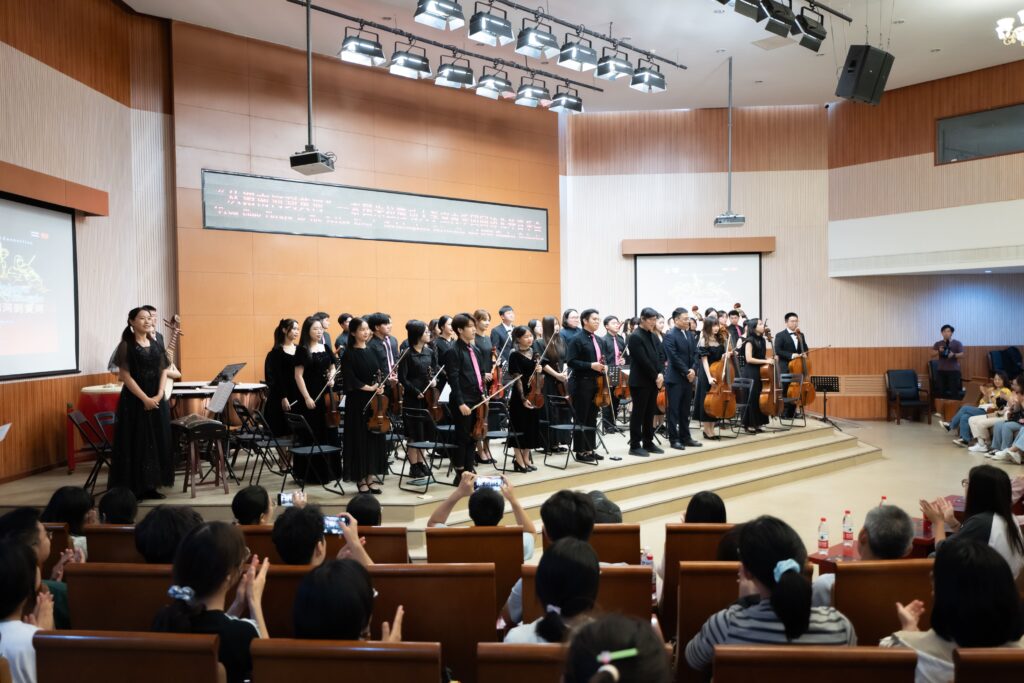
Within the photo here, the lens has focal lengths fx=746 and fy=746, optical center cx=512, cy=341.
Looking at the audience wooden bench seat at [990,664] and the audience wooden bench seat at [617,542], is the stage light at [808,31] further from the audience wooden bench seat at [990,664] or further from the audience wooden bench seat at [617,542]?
the audience wooden bench seat at [990,664]

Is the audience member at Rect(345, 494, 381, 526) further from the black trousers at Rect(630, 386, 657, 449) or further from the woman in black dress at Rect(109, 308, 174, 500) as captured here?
the black trousers at Rect(630, 386, 657, 449)

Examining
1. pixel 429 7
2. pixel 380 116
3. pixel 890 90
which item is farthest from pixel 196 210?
pixel 890 90

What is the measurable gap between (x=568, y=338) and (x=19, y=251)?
541 centimetres

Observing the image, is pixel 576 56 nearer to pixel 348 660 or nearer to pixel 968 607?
pixel 968 607

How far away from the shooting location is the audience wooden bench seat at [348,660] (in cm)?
182

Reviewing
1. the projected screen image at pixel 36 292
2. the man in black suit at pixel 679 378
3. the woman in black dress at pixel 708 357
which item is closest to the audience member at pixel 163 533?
the projected screen image at pixel 36 292

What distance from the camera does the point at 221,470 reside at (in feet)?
20.9

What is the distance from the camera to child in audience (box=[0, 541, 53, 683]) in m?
2.10

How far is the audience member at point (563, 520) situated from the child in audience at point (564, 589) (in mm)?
684

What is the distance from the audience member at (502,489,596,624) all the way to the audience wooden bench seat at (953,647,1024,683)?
131cm

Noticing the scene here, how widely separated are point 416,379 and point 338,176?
4.76 metres

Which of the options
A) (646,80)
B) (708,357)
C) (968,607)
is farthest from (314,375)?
(646,80)

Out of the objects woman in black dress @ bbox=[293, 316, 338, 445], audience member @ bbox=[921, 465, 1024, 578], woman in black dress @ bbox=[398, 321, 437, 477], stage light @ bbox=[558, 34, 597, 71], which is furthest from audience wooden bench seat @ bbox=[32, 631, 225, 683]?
stage light @ bbox=[558, 34, 597, 71]

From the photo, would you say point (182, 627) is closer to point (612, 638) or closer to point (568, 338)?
point (612, 638)
